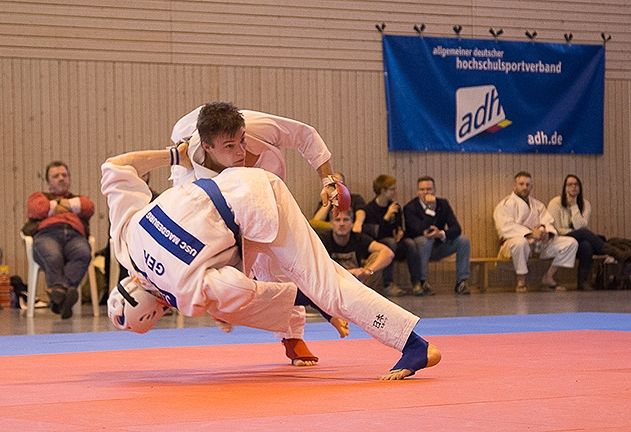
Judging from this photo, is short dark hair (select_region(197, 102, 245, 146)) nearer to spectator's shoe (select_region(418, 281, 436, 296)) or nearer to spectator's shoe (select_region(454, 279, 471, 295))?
spectator's shoe (select_region(418, 281, 436, 296))

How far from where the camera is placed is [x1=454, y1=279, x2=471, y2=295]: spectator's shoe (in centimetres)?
1282

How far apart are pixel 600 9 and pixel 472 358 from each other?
33.9 ft

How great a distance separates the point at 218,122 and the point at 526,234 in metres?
9.39

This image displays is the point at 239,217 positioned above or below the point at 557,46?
below

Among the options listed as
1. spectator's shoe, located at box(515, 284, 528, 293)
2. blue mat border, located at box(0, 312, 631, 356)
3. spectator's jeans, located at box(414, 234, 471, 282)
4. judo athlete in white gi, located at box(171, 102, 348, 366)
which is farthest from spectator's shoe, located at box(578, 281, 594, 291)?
judo athlete in white gi, located at box(171, 102, 348, 366)

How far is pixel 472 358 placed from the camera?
515 centimetres

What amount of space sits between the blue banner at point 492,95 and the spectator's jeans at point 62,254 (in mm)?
4712

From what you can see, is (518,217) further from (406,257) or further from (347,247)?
(347,247)

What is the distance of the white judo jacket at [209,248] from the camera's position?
416 cm

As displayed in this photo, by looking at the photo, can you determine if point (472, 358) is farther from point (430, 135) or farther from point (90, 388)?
point (430, 135)

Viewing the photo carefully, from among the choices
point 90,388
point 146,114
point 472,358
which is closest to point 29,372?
point 90,388

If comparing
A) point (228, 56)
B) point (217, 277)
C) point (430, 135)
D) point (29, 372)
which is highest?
point (228, 56)

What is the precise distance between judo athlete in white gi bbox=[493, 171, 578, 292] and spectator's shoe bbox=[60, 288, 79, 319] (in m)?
5.72

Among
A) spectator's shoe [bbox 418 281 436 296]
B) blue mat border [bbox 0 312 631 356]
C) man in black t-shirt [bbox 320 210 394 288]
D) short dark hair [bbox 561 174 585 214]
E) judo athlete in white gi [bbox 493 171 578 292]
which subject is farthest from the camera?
short dark hair [bbox 561 174 585 214]
